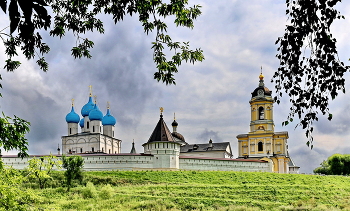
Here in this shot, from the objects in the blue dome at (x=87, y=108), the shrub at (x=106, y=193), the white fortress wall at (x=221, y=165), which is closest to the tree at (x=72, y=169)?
the shrub at (x=106, y=193)

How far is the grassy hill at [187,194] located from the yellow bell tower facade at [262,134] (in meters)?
13.3

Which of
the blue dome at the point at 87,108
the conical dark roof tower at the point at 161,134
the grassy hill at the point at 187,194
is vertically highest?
the blue dome at the point at 87,108

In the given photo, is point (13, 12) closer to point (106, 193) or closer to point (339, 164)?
point (106, 193)

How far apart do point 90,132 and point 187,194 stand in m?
30.8

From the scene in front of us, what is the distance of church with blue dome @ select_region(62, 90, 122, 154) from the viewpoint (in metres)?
53.7

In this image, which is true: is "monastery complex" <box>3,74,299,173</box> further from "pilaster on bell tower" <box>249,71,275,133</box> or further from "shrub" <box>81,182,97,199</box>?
"shrub" <box>81,182,97,199</box>

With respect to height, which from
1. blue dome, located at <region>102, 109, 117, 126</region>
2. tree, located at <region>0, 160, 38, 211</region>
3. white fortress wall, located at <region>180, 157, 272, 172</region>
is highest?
blue dome, located at <region>102, 109, 117, 126</region>

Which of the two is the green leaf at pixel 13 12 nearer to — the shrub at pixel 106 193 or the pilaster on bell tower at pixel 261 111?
the shrub at pixel 106 193

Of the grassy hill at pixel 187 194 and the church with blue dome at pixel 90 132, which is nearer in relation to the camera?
the grassy hill at pixel 187 194

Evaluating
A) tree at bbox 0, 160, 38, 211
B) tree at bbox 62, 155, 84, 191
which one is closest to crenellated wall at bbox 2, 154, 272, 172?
tree at bbox 62, 155, 84, 191

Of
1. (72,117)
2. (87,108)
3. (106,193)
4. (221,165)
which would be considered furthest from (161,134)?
(72,117)

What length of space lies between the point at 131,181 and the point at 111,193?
7.07 metres

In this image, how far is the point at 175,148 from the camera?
125 feet

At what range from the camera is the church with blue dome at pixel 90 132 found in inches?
2112
